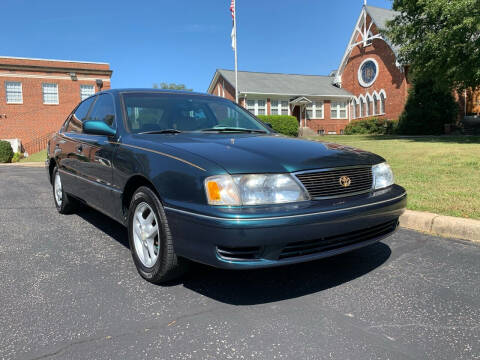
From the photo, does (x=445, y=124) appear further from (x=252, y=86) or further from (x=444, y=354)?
(x=444, y=354)

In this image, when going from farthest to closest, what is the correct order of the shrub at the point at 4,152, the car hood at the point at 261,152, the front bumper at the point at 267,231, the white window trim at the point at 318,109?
the white window trim at the point at 318,109
the shrub at the point at 4,152
the car hood at the point at 261,152
the front bumper at the point at 267,231

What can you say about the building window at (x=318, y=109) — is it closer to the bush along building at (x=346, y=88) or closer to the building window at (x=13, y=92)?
the bush along building at (x=346, y=88)

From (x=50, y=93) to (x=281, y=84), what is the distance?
17855mm

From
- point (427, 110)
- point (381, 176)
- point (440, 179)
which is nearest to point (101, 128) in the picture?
point (381, 176)

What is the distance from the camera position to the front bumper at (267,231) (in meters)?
2.30

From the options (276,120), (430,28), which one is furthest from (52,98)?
(430,28)

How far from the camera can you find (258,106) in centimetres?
2977

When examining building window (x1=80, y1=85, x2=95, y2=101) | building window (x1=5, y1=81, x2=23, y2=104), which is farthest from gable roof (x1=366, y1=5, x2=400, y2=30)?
building window (x1=5, y1=81, x2=23, y2=104)

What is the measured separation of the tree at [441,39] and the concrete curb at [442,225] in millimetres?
12567

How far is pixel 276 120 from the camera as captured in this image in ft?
82.2

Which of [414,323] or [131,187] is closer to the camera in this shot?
[414,323]

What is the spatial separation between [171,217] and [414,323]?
167 cm

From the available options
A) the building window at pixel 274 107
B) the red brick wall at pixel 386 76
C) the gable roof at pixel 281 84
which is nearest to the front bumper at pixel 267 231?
the red brick wall at pixel 386 76

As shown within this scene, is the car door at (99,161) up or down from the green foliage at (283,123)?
down
